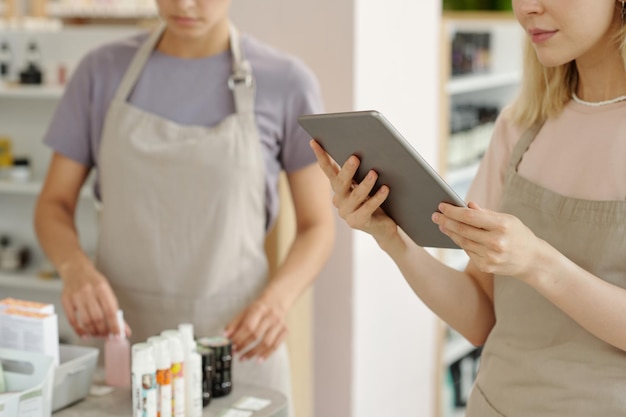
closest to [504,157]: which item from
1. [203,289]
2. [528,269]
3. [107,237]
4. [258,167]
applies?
[528,269]

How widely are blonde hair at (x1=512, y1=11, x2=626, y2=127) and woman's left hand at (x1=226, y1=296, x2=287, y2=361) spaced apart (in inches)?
29.4

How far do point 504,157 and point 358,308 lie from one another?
4.05 feet

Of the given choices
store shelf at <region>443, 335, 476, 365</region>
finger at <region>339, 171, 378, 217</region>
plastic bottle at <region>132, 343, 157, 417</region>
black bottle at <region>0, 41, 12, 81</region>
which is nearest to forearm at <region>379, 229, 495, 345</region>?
finger at <region>339, 171, 378, 217</region>

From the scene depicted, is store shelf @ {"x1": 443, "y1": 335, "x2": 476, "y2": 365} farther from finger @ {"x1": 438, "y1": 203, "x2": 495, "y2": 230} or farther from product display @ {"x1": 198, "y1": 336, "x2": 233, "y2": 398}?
finger @ {"x1": 438, "y1": 203, "x2": 495, "y2": 230}

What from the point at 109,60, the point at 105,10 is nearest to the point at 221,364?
the point at 109,60

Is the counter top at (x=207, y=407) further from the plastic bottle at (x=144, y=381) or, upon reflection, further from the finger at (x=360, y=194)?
the finger at (x=360, y=194)

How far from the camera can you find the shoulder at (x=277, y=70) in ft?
7.98

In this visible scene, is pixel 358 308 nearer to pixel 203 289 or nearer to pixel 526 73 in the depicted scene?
pixel 203 289

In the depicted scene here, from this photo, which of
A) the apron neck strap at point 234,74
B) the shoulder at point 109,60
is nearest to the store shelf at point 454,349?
the apron neck strap at point 234,74

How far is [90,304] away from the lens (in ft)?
7.19

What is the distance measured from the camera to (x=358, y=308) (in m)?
3.04

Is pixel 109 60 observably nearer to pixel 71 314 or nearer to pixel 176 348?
pixel 71 314

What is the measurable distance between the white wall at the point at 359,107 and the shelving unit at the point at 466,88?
63 centimetres

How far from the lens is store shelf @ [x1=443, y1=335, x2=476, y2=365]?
441cm
